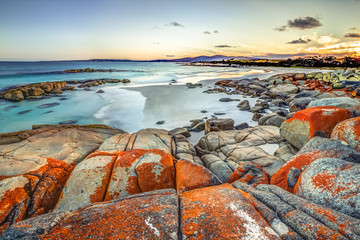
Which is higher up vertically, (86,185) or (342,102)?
(342,102)

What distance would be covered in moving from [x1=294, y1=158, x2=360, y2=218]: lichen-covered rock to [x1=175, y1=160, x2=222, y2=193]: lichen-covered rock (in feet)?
5.71

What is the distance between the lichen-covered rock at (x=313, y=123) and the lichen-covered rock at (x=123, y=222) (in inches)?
250

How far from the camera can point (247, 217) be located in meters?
2.31

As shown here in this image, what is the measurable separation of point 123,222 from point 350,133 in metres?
6.49

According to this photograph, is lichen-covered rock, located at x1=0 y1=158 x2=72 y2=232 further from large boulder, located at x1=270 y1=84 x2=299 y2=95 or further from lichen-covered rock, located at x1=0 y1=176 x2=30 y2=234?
large boulder, located at x1=270 y1=84 x2=299 y2=95

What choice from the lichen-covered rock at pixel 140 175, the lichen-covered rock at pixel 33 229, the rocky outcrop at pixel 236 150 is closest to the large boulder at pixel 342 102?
the rocky outcrop at pixel 236 150

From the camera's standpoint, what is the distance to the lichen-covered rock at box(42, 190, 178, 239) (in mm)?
2043

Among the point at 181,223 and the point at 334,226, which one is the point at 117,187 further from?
the point at 334,226

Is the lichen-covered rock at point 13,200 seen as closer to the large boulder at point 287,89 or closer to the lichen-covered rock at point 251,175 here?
the lichen-covered rock at point 251,175

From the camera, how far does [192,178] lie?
3.70 m

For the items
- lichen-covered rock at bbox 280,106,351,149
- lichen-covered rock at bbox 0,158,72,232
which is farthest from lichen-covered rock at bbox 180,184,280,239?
lichen-covered rock at bbox 280,106,351,149

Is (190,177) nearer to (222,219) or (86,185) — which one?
(222,219)

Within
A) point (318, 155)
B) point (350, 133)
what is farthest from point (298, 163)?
point (350, 133)

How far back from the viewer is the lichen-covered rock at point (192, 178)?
355cm
